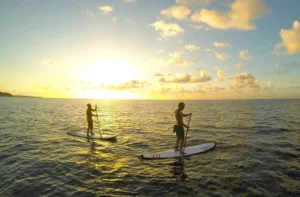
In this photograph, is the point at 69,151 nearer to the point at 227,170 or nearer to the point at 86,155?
the point at 86,155

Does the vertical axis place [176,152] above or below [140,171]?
above

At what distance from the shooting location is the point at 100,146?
60.8ft

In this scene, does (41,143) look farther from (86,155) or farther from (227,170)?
(227,170)

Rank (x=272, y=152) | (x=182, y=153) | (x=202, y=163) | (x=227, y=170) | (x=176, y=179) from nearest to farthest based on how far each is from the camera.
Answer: (x=176, y=179) → (x=227, y=170) → (x=202, y=163) → (x=182, y=153) → (x=272, y=152)

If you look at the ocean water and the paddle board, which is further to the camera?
the paddle board

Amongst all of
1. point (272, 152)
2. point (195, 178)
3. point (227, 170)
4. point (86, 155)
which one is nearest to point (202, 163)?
point (227, 170)

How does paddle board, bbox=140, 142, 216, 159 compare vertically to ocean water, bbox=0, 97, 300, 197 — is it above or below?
above

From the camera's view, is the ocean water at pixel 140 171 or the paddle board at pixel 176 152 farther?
the paddle board at pixel 176 152

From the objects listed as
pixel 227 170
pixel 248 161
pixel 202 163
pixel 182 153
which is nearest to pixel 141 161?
pixel 182 153

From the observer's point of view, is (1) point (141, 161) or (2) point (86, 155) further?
(2) point (86, 155)

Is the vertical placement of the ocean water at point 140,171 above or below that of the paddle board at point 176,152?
below

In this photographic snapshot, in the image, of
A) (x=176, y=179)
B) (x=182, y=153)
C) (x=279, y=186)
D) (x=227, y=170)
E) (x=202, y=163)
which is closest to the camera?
(x=279, y=186)

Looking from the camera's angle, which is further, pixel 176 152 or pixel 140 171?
pixel 176 152

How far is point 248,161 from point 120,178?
8945 mm
